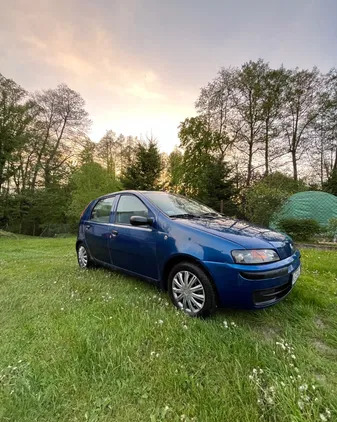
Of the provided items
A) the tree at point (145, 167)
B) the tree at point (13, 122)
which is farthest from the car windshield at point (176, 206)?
the tree at point (13, 122)

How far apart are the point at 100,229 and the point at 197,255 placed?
2008mm

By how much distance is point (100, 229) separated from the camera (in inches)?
150

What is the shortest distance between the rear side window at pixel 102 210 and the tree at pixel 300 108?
57.6 ft

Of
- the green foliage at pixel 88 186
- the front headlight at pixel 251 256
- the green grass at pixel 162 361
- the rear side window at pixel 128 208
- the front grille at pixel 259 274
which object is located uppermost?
the green foliage at pixel 88 186

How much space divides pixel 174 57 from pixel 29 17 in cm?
506

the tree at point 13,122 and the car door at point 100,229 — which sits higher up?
the tree at point 13,122

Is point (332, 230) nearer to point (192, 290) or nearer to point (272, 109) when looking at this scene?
point (192, 290)

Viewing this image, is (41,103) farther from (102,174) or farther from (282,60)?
(282,60)

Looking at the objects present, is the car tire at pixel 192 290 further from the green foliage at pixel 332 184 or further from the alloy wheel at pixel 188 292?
the green foliage at pixel 332 184

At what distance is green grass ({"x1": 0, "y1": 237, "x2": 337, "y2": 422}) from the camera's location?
1.42 meters

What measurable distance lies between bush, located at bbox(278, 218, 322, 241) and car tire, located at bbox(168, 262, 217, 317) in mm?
6900

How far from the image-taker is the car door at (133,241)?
2914 mm

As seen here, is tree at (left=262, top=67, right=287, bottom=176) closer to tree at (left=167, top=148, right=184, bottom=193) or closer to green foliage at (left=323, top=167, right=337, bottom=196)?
green foliage at (left=323, top=167, right=337, bottom=196)

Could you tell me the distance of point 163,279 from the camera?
2.82 meters
